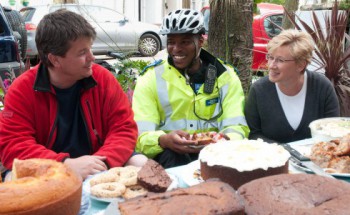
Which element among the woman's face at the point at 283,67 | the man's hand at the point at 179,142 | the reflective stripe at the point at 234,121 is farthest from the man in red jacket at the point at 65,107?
the woman's face at the point at 283,67

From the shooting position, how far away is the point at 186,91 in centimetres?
306

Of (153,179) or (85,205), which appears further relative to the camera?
(153,179)

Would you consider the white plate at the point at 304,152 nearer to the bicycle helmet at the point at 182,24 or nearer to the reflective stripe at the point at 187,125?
the reflective stripe at the point at 187,125

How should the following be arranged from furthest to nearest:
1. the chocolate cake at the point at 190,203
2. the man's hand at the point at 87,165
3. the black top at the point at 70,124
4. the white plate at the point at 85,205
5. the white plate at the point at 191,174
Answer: the black top at the point at 70,124, the man's hand at the point at 87,165, the white plate at the point at 191,174, the white plate at the point at 85,205, the chocolate cake at the point at 190,203

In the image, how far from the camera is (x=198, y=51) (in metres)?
3.18

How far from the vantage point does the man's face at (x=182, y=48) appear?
3.09 meters

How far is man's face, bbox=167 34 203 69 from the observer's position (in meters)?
3.09

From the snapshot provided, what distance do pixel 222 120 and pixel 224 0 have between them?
6.07 feet

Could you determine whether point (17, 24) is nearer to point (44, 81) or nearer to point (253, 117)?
point (44, 81)

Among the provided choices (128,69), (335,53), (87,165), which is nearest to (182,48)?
(87,165)

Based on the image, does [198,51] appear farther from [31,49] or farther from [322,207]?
[31,49]

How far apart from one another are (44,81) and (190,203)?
1539 mm

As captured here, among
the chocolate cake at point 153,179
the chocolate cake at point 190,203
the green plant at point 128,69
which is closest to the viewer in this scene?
the chocolate cake at point 190,203

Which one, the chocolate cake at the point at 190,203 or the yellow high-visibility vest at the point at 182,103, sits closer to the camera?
the chocolate cake at the point at 190,203
